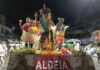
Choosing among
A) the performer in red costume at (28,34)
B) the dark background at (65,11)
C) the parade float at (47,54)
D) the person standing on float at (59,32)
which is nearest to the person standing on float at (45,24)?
the parade float at (47,54)

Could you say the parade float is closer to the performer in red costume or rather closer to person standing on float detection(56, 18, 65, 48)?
person standing on float detection(56, 18, 65, 48)

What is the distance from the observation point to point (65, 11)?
68.9 feet

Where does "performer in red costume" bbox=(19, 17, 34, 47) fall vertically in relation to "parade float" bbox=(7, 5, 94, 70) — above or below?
above

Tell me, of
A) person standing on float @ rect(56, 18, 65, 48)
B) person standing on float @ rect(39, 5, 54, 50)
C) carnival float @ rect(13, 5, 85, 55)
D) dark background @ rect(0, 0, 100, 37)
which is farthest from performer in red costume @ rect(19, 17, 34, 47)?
dark background @ rect(0, 0, 100, 37)

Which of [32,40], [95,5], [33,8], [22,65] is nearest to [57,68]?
[22,65]

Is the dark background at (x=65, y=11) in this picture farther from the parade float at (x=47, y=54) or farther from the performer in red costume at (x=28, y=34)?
the parade float at (x=47, y=54)

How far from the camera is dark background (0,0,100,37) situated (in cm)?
2053

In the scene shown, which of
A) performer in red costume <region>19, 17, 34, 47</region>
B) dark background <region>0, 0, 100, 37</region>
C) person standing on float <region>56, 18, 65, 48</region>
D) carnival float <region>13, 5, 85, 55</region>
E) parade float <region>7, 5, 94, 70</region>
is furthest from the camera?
dark background <region>0, 0, 100, 37</region>

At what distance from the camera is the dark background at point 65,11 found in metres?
20.5

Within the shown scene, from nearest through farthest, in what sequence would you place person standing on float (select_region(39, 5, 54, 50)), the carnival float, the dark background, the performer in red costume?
the carnival float → person standing on float (select_region(39, 5, 54, 50)) → the performer in red costume → the dark background

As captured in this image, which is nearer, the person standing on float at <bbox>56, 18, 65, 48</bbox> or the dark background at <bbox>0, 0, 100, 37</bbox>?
the person standing on float at <bbox>56, 18, 65, 48</bbox>

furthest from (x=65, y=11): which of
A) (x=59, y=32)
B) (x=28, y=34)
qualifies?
(x=59, y=32)

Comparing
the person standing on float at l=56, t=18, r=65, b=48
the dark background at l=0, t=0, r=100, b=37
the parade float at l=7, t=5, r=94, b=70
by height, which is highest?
the dark background at l=0, t=0, r=100, b=37

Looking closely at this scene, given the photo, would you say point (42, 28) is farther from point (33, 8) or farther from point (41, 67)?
point (33, 8)
